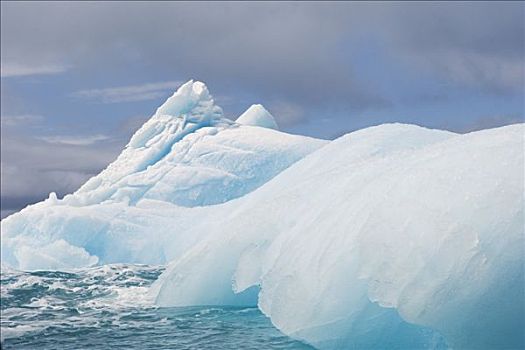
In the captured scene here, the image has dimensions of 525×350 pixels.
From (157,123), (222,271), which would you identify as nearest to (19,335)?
(222,271)

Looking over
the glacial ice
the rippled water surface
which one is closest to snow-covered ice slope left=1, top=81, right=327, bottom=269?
the rippled water surface

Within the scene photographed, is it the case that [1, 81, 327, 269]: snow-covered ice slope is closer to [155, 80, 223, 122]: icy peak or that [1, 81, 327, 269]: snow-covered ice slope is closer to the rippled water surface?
[155, 80, 223, 122]: icy peak

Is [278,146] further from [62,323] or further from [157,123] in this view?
[62,323]

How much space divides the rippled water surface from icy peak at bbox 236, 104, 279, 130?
16.5 m

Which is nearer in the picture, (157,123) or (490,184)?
(490,184)

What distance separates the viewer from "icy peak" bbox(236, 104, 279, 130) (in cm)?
3450

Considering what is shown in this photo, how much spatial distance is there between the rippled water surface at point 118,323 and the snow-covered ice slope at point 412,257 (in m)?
0.86

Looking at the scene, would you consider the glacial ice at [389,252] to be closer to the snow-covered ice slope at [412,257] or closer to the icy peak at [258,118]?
the snow-covered ice slope at [412,257]

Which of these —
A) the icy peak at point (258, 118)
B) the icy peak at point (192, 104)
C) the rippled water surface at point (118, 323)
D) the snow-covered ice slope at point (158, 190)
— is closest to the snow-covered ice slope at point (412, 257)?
the rippled water surface at point (118, 323)

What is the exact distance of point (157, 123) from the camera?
32.3 meters

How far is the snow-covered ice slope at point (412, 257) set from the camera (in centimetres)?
806

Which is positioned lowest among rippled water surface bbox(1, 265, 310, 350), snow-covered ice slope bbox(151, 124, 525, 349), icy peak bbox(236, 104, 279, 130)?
rippled water surface bbox(1, 265, 310, 350)

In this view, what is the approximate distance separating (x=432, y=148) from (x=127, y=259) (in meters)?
17.0

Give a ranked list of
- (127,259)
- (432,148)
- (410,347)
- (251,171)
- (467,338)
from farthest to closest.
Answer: (251,171)
(127,259)
(432,148)
(410,347)
(467,338)
